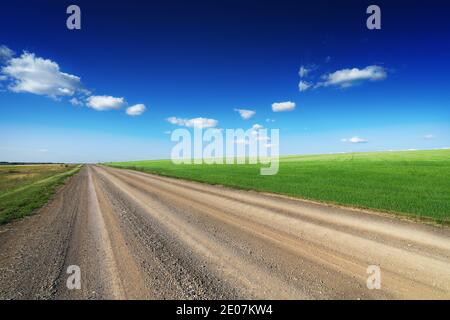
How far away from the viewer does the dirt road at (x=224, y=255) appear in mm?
5184

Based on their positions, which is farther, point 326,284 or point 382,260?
point 382,260

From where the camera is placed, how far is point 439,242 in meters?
7.63

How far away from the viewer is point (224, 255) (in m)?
6.97

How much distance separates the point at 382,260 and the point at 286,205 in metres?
7.10

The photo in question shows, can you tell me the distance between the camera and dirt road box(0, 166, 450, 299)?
518 centimetres

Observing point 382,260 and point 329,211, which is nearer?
point 382,260

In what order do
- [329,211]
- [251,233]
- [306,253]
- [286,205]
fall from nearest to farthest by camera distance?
[306,253]
[251,233]
[329,211]
[286,205]

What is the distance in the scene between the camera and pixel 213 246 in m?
7.64

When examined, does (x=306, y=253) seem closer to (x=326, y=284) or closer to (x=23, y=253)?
(x=326, y=284)
